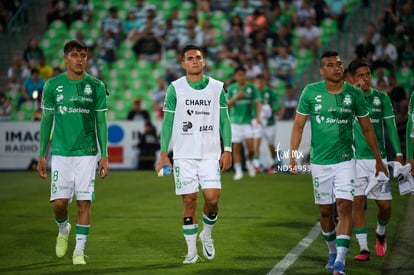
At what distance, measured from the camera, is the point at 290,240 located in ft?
37.8

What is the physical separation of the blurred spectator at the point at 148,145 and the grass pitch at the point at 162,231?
14.0ft

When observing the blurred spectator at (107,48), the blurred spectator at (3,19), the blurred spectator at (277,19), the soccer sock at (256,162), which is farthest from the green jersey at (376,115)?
the blurred spectator at (3,19)

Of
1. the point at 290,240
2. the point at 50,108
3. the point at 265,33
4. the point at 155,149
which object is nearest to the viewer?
the point at 50,108

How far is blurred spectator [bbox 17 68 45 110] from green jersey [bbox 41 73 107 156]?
15813 mm

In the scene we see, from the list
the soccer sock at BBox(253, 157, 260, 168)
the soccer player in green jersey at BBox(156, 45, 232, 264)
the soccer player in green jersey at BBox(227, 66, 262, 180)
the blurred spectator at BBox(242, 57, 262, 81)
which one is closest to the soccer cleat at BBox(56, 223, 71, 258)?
the soccer player in green jersey at BBox(156, 45, 232, 264)

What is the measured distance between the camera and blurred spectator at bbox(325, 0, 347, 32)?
2788 centimetres

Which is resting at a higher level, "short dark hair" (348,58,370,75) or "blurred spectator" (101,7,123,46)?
"blurred spectator" (101,7,123,46)

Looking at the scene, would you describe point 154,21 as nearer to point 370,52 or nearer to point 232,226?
point 370,52

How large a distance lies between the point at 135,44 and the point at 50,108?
63.0 feet

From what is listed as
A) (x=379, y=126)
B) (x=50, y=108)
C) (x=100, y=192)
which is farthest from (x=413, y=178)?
(x=100, y=192)

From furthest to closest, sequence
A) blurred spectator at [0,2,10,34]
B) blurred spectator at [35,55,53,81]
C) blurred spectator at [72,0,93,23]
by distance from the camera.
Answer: blurred spectator at [72,0,93,23]
blurred spectator at [0,2,10,34]
blurred spectator at [35,55,53,81]

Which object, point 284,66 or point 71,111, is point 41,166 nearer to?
point 71,111

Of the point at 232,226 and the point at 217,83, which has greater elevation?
the point at 217,83

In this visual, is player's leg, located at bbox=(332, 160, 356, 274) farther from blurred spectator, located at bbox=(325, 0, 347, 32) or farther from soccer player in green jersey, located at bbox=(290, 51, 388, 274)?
blurred spectator, located at bbox=(325, 0, 347, 32)
